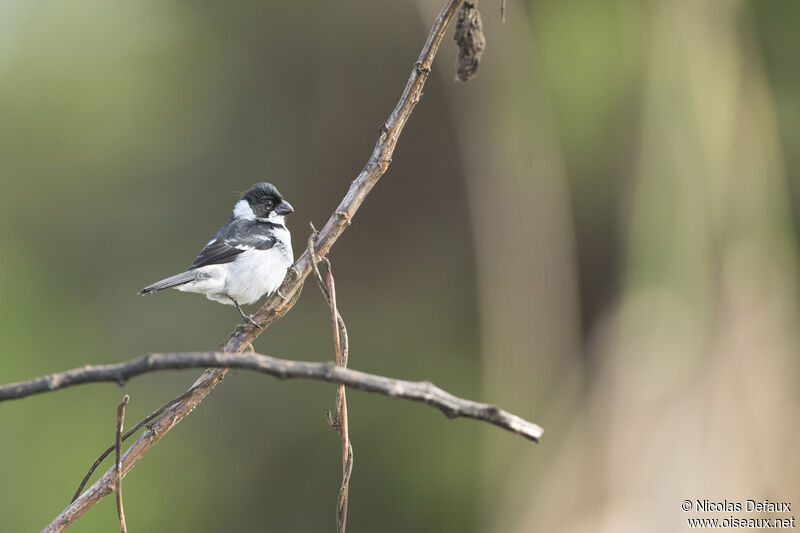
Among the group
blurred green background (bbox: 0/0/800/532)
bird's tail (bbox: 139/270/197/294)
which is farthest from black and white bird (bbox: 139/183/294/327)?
blurred green background (bbox: 0/0/800/532)

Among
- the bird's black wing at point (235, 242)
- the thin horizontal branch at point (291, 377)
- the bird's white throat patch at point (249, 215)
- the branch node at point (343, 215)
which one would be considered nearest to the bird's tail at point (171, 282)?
the bird's black wing at point (235, 242)

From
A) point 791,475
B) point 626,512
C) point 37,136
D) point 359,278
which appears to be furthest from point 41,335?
point 791,475

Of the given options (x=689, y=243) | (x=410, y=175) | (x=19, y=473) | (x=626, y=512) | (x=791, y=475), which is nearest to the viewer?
(x=791, y=475)

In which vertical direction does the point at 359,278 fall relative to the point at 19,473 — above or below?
above

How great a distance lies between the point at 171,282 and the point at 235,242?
704 mm

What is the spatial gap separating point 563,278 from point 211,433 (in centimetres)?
401

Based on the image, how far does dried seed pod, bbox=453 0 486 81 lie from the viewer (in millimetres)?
2068

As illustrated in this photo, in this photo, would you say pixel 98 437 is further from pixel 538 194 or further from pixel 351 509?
pixel 538 194

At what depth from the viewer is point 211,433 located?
23.3ft

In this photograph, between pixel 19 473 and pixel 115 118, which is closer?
pixel 19 473

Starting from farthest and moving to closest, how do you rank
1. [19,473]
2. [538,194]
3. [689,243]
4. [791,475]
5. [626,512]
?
1. [19,473]
2. [538,194]
3. [689,243]
4. [626,512]
5. [791,475]

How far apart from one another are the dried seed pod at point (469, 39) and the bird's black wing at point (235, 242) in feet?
7.73

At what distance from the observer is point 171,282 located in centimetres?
364

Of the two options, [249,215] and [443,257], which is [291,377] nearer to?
[249,215]
